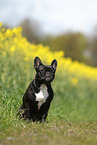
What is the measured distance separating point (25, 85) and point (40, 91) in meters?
2.50

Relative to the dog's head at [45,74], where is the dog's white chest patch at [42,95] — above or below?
below

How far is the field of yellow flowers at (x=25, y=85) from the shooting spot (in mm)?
4941

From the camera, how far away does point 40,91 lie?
14.1ft

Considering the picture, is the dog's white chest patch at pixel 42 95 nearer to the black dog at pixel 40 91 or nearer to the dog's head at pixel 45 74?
the black dog at pixel 40 91

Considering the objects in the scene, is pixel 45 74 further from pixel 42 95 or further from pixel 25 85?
pixel 25 85

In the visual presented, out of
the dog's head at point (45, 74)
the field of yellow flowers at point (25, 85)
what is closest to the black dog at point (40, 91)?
the dog's head at point (45, 74)

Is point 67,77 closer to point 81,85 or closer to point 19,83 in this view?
point 81,85

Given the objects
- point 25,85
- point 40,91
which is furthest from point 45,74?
point 25,85

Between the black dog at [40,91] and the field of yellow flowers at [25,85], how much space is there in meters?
0.31

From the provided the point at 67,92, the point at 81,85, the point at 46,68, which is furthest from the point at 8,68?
the point at 81,85

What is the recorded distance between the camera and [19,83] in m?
6.63

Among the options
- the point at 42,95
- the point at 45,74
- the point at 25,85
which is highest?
the point at 45,74

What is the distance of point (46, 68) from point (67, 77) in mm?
6176

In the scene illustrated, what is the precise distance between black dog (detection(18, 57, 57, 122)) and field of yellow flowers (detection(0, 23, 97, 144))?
1.02 feet
